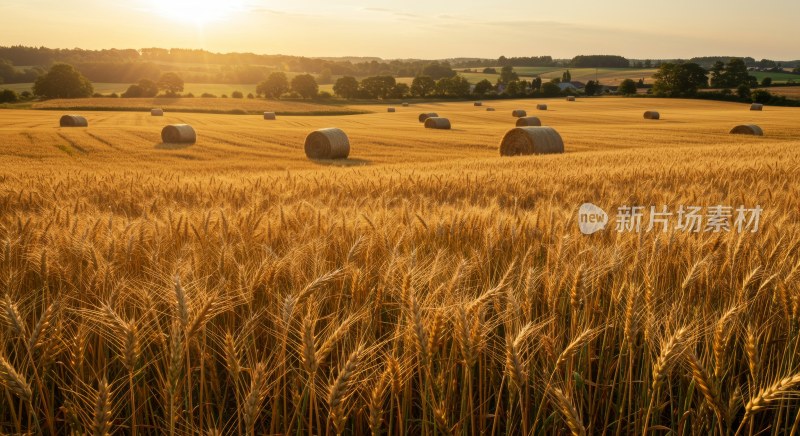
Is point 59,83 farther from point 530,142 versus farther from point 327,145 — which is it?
point 530,142

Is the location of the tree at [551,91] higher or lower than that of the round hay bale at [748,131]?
higher

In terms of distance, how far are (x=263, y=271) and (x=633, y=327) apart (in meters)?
1.19

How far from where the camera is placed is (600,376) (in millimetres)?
1964

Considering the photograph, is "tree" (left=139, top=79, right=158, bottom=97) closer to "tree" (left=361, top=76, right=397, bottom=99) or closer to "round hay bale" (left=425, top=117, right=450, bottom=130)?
"tree" (left=361, top=76, right=397, bottom=99)

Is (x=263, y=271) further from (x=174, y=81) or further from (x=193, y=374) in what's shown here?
(x=174, y=81)

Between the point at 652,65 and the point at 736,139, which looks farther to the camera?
the point at 652,65

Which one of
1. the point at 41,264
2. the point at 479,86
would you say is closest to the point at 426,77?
the point at 479,86

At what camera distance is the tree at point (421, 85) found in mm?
82688

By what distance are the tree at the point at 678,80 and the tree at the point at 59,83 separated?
242 ft

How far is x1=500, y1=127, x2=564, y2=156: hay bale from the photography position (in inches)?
836

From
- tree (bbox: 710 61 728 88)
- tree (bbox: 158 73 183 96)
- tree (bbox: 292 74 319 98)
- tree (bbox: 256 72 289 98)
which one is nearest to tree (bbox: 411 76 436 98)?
tree (bbox: 292 74 319 98)

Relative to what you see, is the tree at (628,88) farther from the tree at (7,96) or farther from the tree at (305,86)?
the tree at (7,96)

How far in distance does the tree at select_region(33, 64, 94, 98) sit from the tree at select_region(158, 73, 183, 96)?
10544 millimetres

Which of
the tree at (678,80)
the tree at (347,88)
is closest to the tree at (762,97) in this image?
the tree at (678,80)
